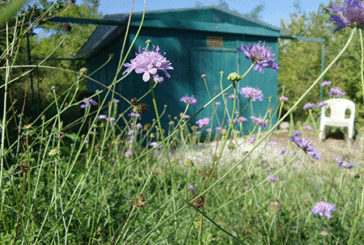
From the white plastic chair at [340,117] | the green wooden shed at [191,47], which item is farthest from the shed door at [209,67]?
the white plastic chair at [340,117]

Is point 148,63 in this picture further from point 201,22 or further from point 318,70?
point 318,70

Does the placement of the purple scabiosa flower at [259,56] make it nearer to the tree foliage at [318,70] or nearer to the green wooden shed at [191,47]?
the green wooden shed at [191,47]

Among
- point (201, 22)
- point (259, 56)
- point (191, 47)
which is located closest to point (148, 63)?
point (259, 56)

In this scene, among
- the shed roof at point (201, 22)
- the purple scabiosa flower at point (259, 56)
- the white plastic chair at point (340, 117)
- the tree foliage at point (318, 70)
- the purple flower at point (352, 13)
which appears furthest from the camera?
the tree foliage at point (318, 70)

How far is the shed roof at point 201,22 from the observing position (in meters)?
5.78

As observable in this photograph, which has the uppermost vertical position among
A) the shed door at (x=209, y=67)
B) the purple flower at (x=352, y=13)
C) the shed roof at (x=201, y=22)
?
the shed roof at (x=201, y=22)

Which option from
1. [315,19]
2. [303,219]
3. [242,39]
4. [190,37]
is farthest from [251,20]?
[315,19]

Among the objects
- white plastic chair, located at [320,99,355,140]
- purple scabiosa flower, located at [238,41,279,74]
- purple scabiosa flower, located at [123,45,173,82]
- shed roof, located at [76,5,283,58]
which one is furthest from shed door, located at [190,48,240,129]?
purple scabiosa flower, located at [123,45,173,82]

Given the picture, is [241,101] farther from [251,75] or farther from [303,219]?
[303,219]

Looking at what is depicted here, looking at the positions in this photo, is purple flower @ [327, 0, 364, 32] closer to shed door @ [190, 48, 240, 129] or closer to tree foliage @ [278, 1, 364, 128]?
shed door @ [190, 48, 240, 129]

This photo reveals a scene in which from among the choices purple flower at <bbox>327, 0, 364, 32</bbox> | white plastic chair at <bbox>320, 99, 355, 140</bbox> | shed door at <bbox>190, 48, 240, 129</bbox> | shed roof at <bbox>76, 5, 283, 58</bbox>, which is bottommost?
white plastic chair at <bbox>320, 99, 355, 140</bbox>

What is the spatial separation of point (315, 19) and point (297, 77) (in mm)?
5677

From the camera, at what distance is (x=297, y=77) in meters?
10.2

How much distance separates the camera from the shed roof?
5785 mm
